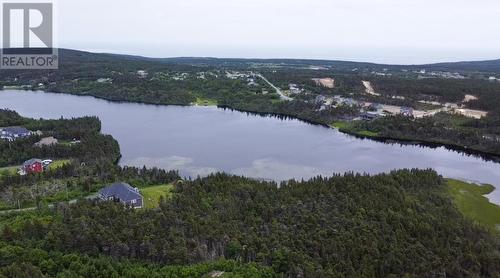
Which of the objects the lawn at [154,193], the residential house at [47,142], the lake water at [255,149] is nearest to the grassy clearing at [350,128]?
the lake water at [255,149]

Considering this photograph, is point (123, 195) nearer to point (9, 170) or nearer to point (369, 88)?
point (9, 170)

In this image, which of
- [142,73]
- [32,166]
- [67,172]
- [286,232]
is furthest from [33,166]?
[142,73]

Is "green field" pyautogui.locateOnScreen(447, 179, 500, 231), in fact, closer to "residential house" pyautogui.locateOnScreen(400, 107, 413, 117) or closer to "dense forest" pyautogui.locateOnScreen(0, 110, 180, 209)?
"dense forest" pyautogui.locateOnScreen(0, 110, 180, 209)

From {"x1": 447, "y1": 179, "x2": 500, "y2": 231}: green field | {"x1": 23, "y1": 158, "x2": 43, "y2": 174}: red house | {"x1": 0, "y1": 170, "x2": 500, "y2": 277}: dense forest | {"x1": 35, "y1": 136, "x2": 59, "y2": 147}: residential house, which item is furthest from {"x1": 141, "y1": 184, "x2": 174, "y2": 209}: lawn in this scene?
{"x1": 447, "y1": 179, "x2": 500, "y2": 231}: green field

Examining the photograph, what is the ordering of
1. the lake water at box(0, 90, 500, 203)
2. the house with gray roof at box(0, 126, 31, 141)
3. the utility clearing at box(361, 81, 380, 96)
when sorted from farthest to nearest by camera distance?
1. the utility clearing at box(361, 81, 380, 96)
2. the house with gray roof at box(0, 126, 31, 141)
3. the lake water at box(0, 90, 500, 203)

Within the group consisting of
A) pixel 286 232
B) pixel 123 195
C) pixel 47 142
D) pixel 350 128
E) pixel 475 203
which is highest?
pixel 350 128

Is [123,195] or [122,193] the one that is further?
[122,193]

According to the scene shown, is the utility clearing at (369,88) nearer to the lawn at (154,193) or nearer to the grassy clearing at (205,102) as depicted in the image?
the grassy clearing at (205,102)
